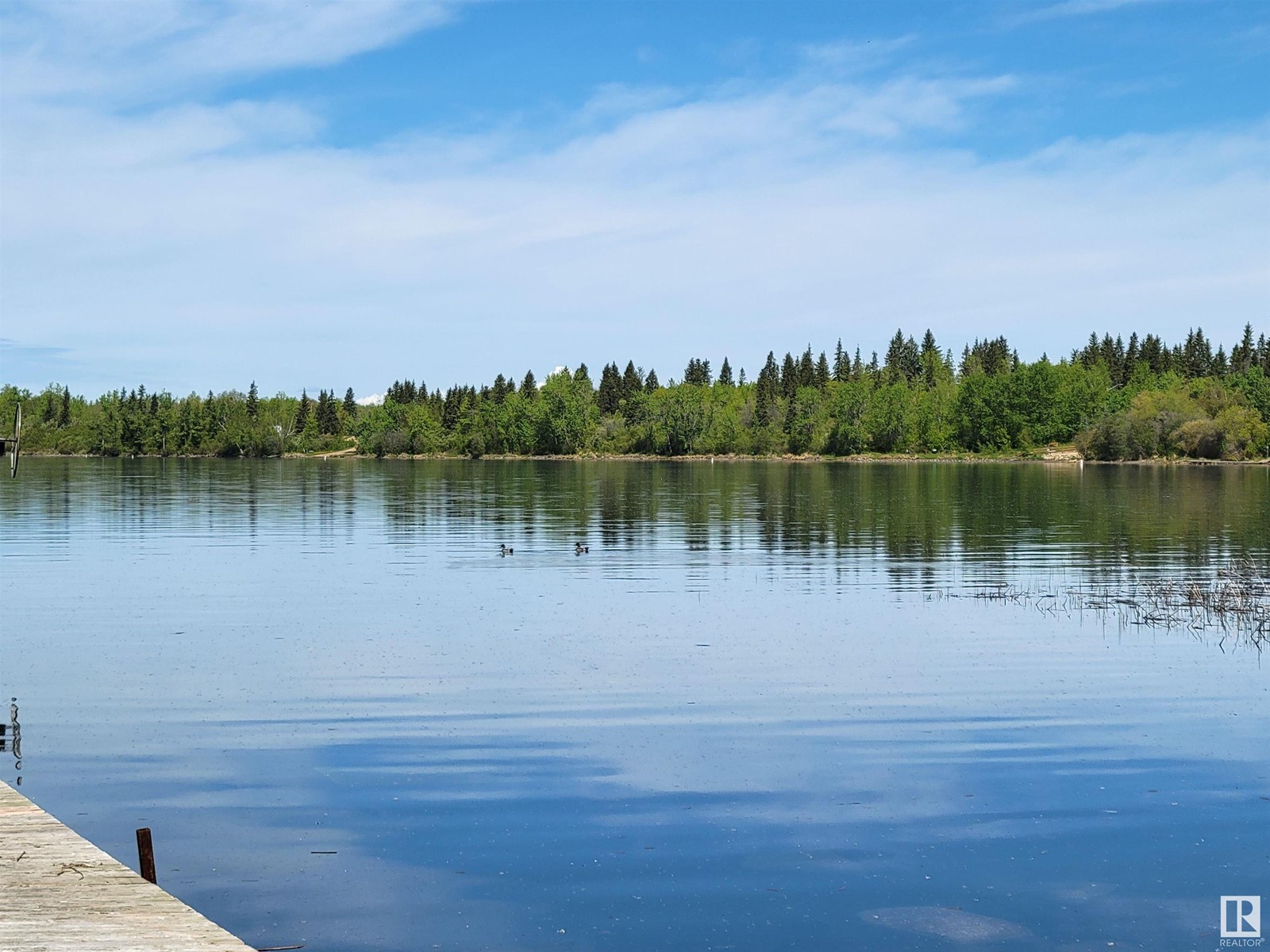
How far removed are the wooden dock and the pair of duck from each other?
4290 centimetres

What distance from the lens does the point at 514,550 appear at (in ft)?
198

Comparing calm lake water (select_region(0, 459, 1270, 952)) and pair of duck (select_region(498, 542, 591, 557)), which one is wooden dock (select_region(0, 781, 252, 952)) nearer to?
calm lake water (select_region(0, 459, 1270, 952))

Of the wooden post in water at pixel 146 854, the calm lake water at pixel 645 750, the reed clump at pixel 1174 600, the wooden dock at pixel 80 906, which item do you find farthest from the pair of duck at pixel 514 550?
the wooden post in water at pixel 146 854

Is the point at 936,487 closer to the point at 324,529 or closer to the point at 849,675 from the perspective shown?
the point at 324,529

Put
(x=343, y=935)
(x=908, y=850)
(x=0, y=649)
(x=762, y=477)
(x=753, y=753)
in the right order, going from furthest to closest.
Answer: (x=762, y=477) < (x=0, y=649) < (x=753, y=753) < (x=908, y=850) < (x=343, y=935)

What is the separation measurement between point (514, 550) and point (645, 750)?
3869 centimetres

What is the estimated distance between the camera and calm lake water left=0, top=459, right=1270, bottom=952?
49.9ft

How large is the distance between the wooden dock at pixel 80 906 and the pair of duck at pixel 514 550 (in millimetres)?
42899

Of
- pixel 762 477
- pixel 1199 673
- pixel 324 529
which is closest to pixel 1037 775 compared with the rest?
pixel 1199 673

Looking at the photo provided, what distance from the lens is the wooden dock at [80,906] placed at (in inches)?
473

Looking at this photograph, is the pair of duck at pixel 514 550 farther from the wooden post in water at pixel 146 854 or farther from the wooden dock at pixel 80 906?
the wooden post in water at pixel 146 854

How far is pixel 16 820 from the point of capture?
15.9 m

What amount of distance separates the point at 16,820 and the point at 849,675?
1904 cm

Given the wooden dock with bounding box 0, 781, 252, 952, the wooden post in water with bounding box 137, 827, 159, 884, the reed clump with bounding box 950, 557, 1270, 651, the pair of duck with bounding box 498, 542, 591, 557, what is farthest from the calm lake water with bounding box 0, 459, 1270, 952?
the pair of duck with bounding box 498, 542, 591, 557
